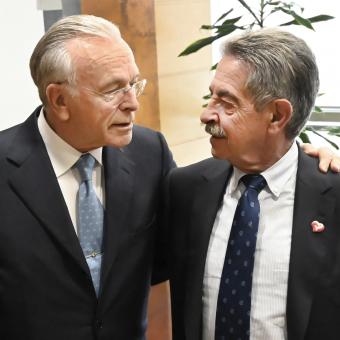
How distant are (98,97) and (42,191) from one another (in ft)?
1.03

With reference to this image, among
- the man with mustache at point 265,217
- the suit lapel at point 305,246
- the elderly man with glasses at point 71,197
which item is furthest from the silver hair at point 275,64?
the elderly man with glasses at point 71,197

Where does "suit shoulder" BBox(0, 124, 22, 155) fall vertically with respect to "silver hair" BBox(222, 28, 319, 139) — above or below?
below

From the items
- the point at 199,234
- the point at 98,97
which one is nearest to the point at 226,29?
the point at 98,97

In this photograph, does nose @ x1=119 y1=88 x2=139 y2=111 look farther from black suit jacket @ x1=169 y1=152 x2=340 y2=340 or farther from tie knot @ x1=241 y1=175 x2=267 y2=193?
tie knot @ x1=241 y1=175 x2=267 y2=193

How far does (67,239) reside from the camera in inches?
68.4

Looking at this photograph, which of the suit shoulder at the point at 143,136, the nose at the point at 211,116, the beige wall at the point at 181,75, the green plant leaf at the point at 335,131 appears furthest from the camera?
the beige wall at the point at 181,75

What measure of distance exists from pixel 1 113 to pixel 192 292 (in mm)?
1787

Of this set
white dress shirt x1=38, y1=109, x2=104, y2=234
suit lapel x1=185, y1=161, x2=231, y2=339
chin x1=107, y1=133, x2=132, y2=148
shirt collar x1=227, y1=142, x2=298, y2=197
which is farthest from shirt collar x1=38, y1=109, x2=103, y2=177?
shirt collar x1=227, y1=142, x2=298, y2=197

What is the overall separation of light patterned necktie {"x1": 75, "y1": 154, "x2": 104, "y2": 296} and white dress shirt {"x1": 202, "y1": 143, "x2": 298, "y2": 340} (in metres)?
0.33

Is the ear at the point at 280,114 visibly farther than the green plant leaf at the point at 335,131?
No

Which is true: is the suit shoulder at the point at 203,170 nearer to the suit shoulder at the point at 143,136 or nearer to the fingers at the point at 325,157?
the suit shoulder at the point at 143,136

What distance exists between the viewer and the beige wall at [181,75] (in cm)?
358

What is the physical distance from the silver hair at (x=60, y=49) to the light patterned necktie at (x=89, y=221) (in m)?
0.25

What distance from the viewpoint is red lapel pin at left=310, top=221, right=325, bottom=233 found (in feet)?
5.48
